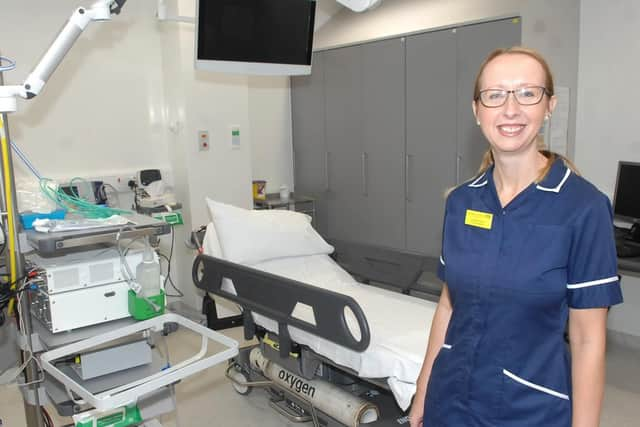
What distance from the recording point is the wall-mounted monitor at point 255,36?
3.32m

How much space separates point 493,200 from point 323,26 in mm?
4293

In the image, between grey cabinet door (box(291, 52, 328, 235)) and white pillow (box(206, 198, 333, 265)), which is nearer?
white pillow (box(206, 198, 333, 265))

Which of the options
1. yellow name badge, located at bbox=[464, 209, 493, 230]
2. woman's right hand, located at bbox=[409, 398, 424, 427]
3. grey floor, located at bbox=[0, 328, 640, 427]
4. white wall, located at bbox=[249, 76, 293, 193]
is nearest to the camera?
yellow name badge, located at bbox=[464, 209, 493, 230]

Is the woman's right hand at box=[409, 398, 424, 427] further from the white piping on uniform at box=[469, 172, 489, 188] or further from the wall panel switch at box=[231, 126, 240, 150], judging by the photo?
the wall panel switch at box=[231, 126, 240, 150]

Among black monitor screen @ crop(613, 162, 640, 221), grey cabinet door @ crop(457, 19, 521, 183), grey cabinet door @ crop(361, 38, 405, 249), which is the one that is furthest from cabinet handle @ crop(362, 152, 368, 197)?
black monitor screen @ crop(613, 162, 640, 221)

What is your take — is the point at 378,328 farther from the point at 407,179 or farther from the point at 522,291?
the point at 407,179

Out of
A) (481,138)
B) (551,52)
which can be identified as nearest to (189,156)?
(481,138)

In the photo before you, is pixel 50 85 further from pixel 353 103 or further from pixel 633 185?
pixel 633 185

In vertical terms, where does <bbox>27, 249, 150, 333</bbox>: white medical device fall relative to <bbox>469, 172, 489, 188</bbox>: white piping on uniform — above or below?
below

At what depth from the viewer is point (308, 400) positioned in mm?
2768

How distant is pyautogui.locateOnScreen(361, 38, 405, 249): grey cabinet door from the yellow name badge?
3.03 meters

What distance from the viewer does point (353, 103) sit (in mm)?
4785

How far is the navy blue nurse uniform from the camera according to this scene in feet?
4.09

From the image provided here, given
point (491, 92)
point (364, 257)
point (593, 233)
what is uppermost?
point (491, 92)
